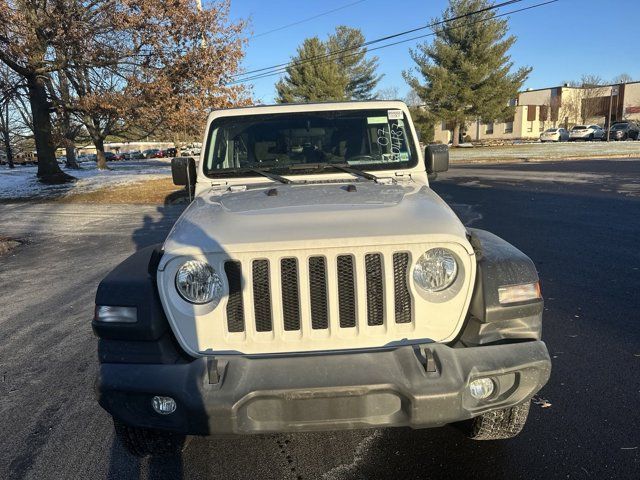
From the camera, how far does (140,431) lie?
2.66 m

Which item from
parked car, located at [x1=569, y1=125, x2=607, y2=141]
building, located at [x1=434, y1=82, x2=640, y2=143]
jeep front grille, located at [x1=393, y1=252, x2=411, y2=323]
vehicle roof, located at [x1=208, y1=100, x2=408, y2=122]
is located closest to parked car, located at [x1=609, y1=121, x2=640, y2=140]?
parked car, located at [x1=569, y1=125, x2=607, y2=141]

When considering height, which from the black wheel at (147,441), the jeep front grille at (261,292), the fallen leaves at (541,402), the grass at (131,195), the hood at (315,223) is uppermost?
the hood at (315,223)

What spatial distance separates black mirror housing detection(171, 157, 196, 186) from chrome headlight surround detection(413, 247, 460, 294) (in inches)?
87.8

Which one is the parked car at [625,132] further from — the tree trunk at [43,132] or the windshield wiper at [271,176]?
the windshield wiper at [271,176]

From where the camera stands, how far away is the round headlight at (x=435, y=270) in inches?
93.7

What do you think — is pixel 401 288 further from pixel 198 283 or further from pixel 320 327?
pixel 198 283

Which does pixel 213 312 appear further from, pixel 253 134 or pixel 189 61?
pixel 189 61

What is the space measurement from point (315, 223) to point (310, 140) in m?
1.64

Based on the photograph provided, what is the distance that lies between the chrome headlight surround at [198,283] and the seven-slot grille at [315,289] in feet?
0.22

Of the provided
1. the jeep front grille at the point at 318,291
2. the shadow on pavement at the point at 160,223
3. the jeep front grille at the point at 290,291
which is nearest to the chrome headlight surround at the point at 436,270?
the jeep front grille at the point at 318,291

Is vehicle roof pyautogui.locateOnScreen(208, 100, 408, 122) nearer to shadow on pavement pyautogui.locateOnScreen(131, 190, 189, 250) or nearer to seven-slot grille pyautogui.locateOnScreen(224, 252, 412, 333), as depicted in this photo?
seven-slot grille pyautogui.locateOnScreen(224, 252, 412, 333)

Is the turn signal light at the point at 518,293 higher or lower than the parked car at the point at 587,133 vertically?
higher

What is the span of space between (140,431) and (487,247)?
2113 millimetres

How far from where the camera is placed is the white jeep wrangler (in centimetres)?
213
